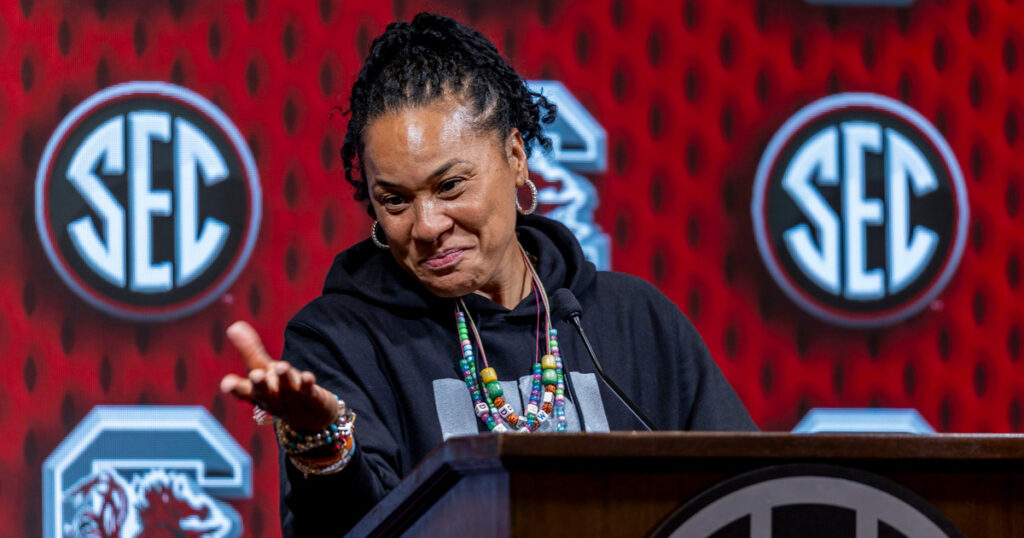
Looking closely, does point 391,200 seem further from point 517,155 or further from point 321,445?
point 321,445

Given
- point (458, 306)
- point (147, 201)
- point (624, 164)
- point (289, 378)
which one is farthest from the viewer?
point (624, 164)

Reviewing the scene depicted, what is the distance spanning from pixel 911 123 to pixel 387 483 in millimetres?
1573

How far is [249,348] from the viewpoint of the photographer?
Answer: 2.85 ft

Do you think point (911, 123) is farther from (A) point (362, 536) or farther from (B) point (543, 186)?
(A) point (362, 536)

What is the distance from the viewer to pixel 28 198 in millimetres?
2066

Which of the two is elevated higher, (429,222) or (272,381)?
(429,222)

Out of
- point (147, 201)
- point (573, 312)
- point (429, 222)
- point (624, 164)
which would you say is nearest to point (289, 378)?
point (429, 222)

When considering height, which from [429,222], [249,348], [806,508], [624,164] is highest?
[624,164]

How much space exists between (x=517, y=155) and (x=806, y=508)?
78 centimetres

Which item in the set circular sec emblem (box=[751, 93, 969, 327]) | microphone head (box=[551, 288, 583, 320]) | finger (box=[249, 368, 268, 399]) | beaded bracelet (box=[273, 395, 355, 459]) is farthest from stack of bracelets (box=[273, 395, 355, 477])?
circular sec emblem (box=[751, 93, 969, 327])

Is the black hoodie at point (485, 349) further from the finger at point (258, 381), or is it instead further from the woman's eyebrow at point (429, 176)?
the finger at point (258, 381)

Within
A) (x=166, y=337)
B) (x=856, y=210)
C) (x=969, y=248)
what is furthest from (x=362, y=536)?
(x=969, y=248)

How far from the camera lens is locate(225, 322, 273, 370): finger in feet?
2.82

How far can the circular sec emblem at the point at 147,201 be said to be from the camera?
208 cm
